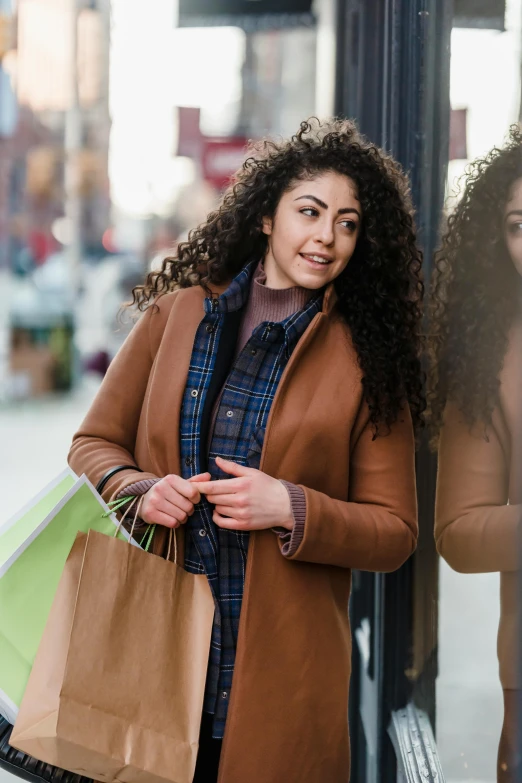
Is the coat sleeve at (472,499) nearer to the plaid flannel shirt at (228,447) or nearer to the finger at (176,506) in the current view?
the plaid flannel shirt at (228,447)

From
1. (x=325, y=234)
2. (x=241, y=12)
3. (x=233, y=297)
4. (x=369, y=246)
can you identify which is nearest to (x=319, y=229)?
(x=325, y=234)

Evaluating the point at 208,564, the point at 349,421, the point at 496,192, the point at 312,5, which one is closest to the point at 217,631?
the point at 208,564

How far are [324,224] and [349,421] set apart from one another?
0.44 metres

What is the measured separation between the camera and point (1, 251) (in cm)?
2631

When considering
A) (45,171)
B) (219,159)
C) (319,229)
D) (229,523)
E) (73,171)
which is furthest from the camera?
(45,171)

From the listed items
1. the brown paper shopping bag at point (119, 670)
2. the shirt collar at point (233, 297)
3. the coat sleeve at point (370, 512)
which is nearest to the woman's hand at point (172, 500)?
the brown paper shopping bag at point (119, 670)

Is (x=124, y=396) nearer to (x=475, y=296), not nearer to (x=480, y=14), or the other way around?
(x=475, y=296)

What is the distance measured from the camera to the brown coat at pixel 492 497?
1769mm

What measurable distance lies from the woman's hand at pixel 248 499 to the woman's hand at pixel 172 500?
20 millimetres

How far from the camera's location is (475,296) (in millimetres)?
2273

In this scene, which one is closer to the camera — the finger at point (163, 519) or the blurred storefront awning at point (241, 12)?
the finger at point (163, 519)

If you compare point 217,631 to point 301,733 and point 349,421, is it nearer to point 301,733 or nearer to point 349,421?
point 301,733

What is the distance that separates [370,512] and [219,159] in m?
13.3

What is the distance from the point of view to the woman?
87.7 inches
